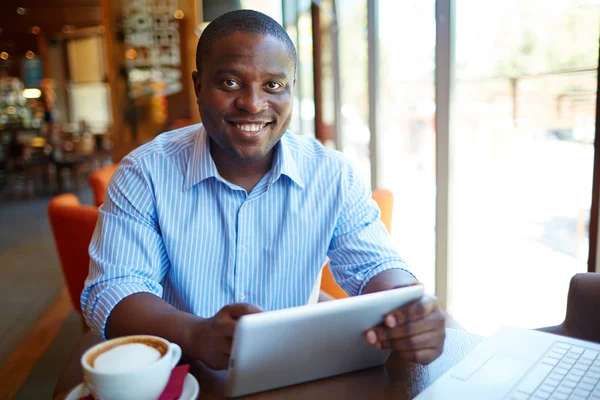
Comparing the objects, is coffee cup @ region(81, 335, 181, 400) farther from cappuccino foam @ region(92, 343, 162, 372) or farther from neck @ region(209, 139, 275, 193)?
neck @ region(209, 139, 275, 193)

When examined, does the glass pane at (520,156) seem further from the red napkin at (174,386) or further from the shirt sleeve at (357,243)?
the red napkin at (174,386)

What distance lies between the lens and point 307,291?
4.55ft

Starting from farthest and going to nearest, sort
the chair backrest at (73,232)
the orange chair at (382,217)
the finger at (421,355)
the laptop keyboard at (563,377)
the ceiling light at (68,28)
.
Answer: the ceiling light at (68,28) → the chair backrest at (73,232) → the orange chair at (382,217) → the finger at (421,355) → the laptop keyboard at (563,377)

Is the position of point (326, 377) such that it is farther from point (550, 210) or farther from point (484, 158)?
point (484, 158)

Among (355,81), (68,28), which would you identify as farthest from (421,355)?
(68,28)

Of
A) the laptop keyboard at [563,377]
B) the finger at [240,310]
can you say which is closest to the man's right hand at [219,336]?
the finger at [240,310]

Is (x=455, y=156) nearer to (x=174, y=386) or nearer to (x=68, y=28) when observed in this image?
(x=174, y=386)

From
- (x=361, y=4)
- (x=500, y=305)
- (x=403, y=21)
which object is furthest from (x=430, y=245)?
(x=361, y=4)

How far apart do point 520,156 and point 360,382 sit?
5.75 feet

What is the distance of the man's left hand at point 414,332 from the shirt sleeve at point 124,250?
55 centimetres

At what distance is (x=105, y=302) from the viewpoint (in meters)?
1.08

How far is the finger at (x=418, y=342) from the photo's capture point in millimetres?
875

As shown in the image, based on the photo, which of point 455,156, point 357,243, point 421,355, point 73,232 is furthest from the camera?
point 455,156

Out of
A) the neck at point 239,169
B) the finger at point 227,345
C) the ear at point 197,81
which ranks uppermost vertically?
the ear at point 197,81
